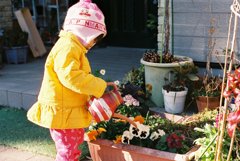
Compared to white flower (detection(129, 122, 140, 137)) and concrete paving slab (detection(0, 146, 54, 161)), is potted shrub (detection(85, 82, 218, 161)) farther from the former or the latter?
concrete paving slab (detection(0, 146, 54, 161))

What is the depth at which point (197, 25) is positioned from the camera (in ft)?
15.5

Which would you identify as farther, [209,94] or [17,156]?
[209,94]

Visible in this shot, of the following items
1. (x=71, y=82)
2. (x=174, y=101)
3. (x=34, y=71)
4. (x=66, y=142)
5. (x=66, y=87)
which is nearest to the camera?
(x=71, y=82)

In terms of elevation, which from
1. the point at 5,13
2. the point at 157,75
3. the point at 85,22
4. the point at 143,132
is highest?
the point at 85,22

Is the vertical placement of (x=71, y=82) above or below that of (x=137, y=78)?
above

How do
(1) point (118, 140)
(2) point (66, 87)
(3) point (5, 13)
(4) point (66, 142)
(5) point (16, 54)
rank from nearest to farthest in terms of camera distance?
(2) point (66, 87) < (4) point (66, 142) < (1) point (118, 140) < (5) point (16, 54) < (3) point (5, 13)

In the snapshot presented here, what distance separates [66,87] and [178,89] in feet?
6.20

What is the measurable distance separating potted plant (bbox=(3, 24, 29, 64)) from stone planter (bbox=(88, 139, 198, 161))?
14.0ft

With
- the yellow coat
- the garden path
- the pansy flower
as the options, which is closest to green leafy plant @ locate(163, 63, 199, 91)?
the garden path

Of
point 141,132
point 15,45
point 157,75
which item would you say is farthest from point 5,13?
point 141,132

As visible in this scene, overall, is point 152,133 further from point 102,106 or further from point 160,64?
point 160,64

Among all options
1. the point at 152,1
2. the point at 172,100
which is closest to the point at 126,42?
the point at 152,1

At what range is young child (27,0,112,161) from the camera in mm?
2488

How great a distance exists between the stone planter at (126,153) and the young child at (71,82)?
285 mm
